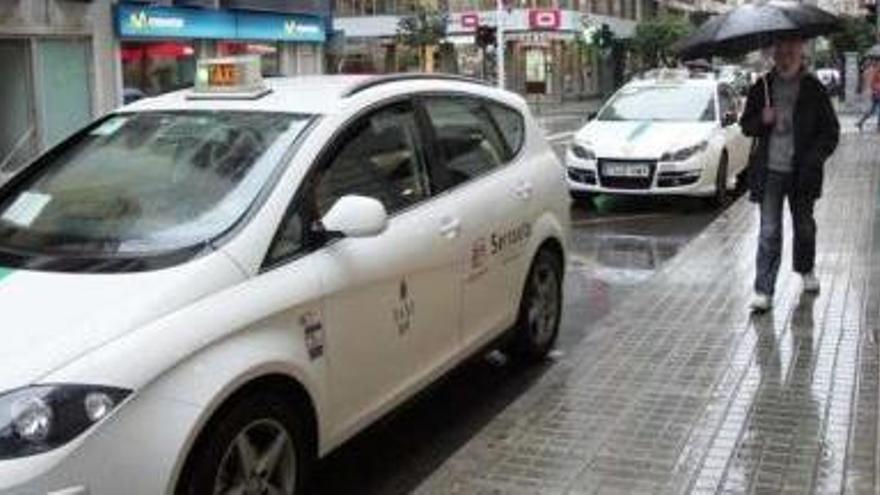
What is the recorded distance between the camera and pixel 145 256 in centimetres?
443

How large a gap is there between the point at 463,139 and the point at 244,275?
2.15 meters

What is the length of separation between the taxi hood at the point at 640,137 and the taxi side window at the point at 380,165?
30.5 feet

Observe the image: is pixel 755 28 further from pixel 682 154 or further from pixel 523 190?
pixel 682 154

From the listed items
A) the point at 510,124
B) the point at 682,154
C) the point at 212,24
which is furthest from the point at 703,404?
the point at 212,24

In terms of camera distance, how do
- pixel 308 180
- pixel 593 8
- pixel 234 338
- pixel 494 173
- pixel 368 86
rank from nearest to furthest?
1. pixel 234 338
2. pixel 308 180
3. pixel 368 86
4. pixel 494 173
5. pixel 593 8

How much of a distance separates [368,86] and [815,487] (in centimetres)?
241

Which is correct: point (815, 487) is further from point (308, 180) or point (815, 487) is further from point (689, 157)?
point (689, 157)

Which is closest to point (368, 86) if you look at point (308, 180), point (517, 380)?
point (308, 180)

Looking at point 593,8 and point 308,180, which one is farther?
point 593,8

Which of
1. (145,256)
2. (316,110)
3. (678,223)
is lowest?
(678,223)

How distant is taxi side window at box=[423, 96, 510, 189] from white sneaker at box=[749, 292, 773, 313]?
2.36 m

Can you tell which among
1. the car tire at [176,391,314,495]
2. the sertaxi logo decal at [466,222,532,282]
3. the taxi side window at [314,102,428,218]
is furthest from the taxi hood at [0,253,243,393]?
the sertaxi logo decal at [466,222,532,282]

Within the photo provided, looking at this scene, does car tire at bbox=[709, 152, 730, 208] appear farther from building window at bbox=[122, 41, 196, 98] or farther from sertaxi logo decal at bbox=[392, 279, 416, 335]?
building window at bbox=[122, 41, 196, 98]

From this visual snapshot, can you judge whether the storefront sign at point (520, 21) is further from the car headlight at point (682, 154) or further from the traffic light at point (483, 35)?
the car headlight at point (682, 154)
